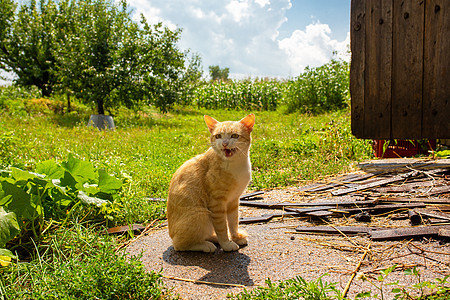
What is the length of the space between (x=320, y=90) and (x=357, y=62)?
11.0 m

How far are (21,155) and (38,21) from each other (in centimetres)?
1155

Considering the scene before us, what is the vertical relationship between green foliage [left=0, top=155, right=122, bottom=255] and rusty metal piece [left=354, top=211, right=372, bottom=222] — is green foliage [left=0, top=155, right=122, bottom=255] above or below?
above

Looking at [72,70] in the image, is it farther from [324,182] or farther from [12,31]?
[324,182]

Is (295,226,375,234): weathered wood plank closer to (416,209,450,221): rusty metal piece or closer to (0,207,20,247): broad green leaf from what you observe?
(416,209,450,221): rusty metal piece

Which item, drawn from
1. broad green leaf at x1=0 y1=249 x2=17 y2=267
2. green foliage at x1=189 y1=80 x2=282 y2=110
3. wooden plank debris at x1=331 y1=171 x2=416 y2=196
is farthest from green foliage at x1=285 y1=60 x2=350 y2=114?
broad green leaf at x1=0 y1=249 x2=17 y2=267

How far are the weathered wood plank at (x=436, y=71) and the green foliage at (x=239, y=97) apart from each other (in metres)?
15.2

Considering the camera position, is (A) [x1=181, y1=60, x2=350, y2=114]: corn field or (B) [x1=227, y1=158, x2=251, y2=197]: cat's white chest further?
(A) [x1=181, y1=60, x2=350, y2=114]: corn field

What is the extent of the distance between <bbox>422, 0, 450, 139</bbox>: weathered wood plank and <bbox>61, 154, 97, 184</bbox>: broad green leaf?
335 cm

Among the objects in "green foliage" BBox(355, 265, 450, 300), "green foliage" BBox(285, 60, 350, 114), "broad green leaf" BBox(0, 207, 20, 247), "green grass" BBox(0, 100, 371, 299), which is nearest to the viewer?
"green foliage" BBox(355, 265, 450, 300)

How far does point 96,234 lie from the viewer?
329cm

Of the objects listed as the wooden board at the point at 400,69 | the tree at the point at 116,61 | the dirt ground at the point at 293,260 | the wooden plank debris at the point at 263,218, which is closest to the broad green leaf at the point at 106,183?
the dirt ground at the point at 293,260

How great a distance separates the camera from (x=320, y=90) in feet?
45.8

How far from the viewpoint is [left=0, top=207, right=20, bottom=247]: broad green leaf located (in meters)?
2.68

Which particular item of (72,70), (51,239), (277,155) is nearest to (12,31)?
(72,70)
